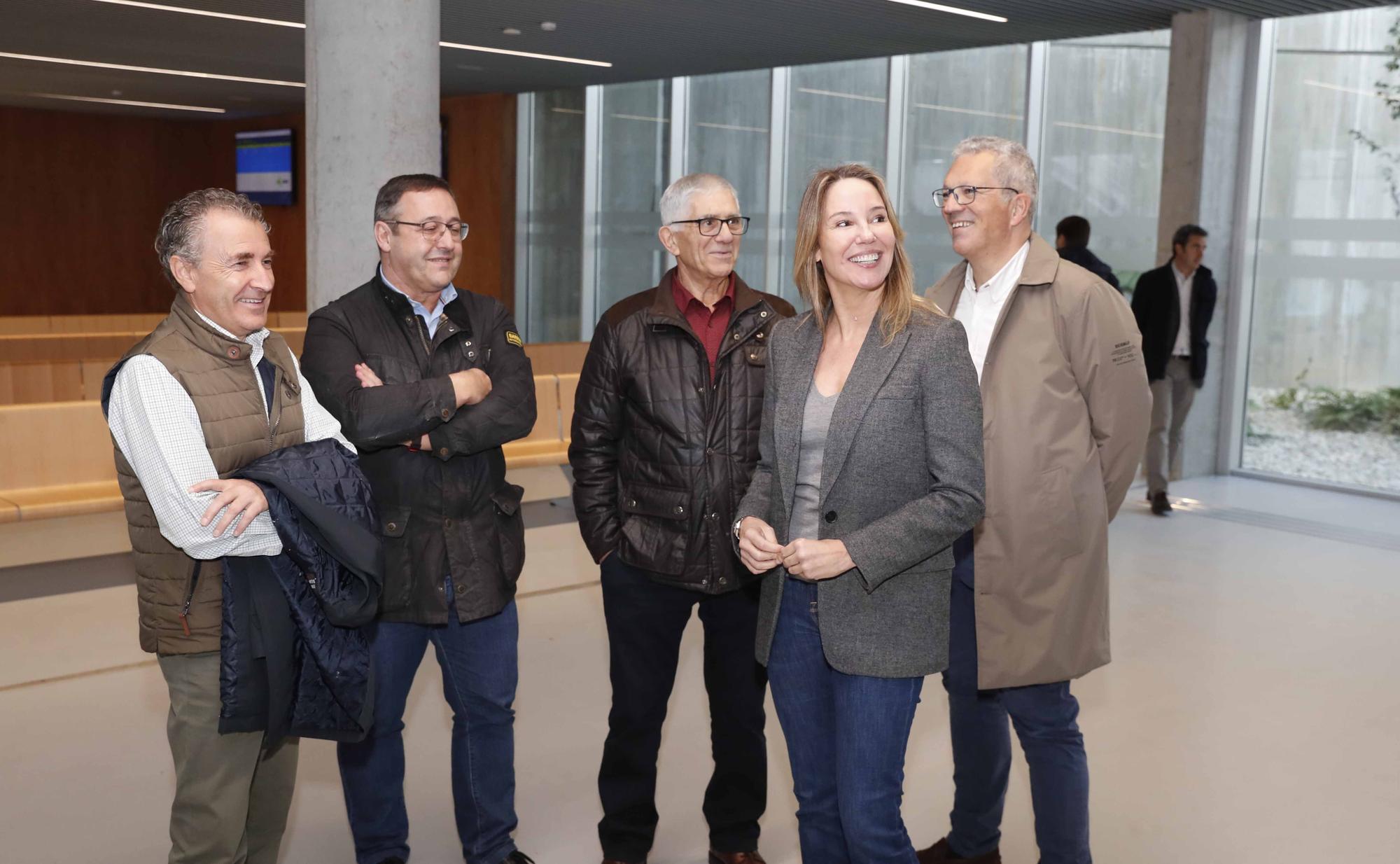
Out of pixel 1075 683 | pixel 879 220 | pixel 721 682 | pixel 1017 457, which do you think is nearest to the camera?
pixel 879 220

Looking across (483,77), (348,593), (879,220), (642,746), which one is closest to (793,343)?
(879,220)

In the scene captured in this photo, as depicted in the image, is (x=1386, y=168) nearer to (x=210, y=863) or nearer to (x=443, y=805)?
(x=443, y=805)

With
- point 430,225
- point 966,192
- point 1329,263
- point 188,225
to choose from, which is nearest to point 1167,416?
point 1329,263

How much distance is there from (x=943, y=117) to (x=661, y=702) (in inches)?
365

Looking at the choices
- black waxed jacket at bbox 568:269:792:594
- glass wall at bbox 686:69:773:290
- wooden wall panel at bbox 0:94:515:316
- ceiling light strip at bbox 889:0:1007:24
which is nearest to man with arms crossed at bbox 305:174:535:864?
black waxed jacket at bbox 568:269:792:594

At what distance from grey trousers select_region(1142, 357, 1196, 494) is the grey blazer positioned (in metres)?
5.62

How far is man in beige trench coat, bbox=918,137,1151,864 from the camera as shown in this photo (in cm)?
264

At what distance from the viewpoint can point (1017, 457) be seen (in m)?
2.63

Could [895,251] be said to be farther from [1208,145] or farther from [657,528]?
[1208,145]

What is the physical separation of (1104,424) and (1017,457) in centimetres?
22

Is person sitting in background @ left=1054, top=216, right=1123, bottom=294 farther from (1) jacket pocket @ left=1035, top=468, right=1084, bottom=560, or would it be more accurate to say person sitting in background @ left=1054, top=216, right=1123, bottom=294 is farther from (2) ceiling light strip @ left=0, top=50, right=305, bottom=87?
(2) ceiling light strip @ left=0, top=50, right=305, bottom=87

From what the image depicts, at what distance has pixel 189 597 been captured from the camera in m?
2.18

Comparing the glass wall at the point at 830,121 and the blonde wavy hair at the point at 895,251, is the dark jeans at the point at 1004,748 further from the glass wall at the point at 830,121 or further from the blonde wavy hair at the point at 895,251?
the glass wall at the point at 830,121

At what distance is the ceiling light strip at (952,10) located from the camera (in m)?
8.23
